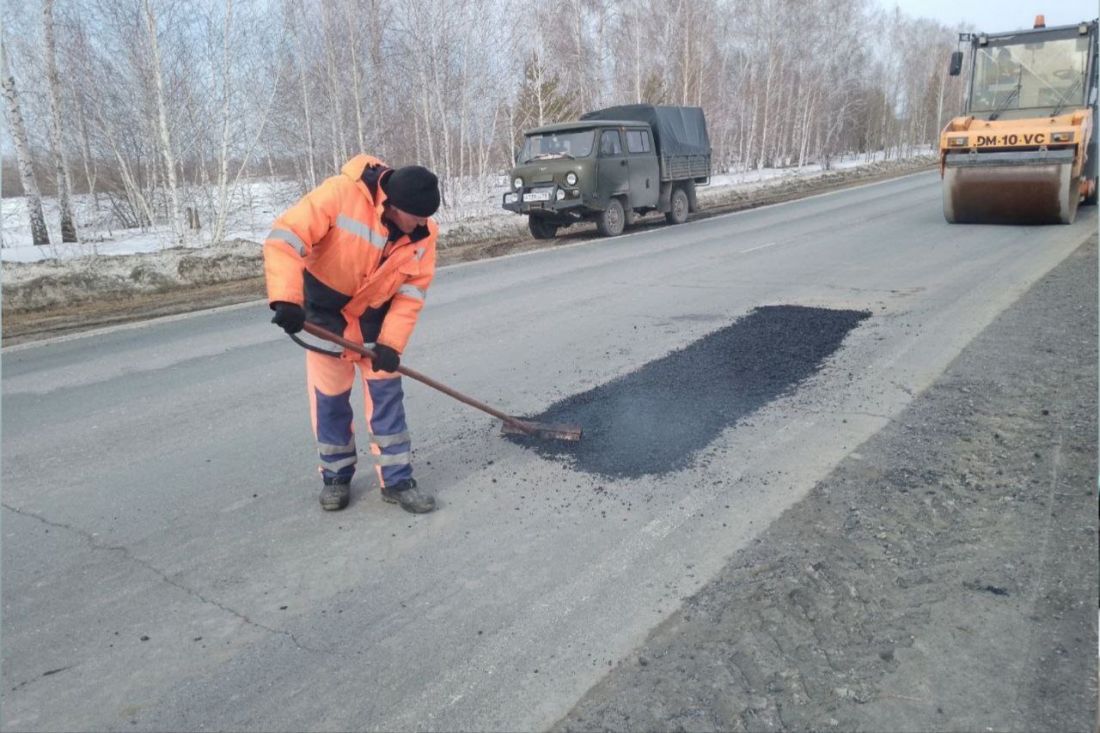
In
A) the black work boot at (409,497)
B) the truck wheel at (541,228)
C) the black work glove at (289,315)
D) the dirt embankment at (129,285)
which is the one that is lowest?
the black work boot at (409,497)

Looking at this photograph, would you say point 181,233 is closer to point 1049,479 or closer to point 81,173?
point 81,173

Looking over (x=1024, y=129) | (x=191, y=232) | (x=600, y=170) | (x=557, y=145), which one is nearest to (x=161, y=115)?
(x=191, y=232)

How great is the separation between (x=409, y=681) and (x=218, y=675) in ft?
2.17

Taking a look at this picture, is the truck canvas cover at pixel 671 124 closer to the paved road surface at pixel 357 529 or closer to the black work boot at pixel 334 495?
the paved road surface at pixel 357 529

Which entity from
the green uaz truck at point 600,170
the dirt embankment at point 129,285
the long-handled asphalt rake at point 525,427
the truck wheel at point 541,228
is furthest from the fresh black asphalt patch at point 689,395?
the truck wheel at point 541,228

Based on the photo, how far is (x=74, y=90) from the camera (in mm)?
17375

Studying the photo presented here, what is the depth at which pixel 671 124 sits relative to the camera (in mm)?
17594

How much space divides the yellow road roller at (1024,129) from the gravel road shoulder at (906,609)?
9.53 meters

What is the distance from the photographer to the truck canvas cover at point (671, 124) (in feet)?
55.8

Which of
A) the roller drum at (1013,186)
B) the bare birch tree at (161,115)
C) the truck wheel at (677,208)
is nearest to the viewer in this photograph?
the roller drum at (1013,186)

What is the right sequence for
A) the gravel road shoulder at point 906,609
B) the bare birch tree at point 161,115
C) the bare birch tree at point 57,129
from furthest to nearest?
the bare birch tree at point 57,129 → the bare birch tree at point 161,115 → the gravel road shoulder at point 906,609

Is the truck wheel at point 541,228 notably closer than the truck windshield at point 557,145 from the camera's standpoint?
No

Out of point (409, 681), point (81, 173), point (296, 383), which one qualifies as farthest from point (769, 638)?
point (81, 173)

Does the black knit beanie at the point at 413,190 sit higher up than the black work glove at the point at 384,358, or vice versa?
the black knit beanie at the point at 413,190
